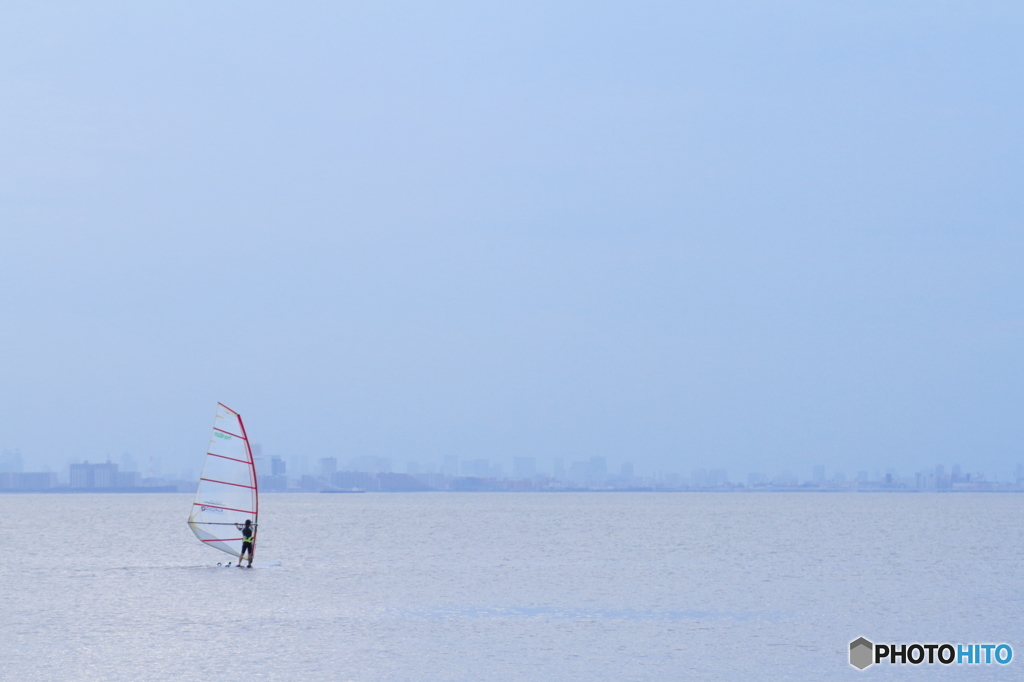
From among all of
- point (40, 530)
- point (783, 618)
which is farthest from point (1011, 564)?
point (40, 530)

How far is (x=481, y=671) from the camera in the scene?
1083 inches

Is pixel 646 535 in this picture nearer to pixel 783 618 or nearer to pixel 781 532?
pixel 781 532

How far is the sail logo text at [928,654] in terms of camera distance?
29344 millimetres

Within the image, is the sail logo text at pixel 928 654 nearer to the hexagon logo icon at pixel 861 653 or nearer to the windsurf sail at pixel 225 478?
the hexagon logo icon at pixel 861 653

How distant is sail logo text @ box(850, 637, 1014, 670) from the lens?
2934 centimetres

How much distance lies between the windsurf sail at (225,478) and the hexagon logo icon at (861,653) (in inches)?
1090

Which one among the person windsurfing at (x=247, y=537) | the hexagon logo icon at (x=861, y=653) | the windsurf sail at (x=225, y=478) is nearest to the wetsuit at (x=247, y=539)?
the person windsurfing at (x=247, y=537)

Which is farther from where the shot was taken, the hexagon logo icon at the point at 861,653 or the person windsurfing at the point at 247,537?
the person windsurfing at the point at 247,537

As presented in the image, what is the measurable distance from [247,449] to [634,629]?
22905 mm

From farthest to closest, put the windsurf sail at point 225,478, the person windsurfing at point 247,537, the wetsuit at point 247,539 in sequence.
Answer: the wetsuit at point 247,539 → the person windsurfing at point 247,537 → the windsurf sail at point 225,478

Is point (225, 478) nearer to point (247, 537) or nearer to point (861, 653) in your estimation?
point (247, 537)

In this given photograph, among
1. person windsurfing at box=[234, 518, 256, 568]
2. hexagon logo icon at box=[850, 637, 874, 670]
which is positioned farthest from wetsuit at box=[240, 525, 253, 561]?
hexagon logo icon at box=[850, 637, 874, 670]

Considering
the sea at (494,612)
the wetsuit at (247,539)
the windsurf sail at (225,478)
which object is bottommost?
the sea at (494,612)

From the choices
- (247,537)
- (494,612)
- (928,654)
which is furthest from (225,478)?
(928,654)
